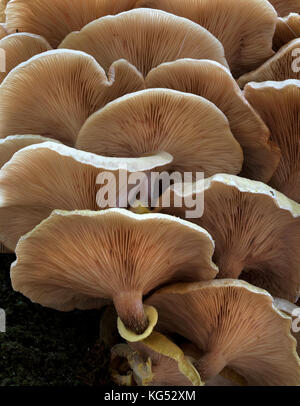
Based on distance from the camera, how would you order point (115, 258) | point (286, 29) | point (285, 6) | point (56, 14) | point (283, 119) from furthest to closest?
point (285, 6) → point (286, 29) → point (56, 14) → point (283, 119) → point (115, 258)

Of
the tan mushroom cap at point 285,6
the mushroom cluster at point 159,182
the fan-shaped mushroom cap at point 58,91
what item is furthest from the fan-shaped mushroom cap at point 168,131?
the tan mushroom cap at point 285,6

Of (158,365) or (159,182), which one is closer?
(158,365)

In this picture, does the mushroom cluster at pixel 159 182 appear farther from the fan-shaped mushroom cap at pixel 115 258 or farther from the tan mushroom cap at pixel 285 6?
the tan mushroom cap at pixel 285 6

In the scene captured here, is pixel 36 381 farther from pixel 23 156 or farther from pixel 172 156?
pixel 172 156

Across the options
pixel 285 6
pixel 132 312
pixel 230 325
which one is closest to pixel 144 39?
pixel 285 6

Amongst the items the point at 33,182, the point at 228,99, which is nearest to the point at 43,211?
the point at 33,182

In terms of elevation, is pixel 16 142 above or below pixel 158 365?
above

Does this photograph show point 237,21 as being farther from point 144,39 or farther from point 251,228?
point 251,228
